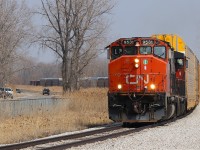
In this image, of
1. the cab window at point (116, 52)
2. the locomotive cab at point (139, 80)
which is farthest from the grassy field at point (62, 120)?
the cab window at point (116, 52)

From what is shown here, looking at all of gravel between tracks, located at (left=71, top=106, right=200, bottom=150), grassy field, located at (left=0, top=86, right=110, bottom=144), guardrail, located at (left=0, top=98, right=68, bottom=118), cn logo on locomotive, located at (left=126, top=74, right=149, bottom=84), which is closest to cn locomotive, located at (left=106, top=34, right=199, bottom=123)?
cn logo on locomotive, located at (left=126, top=74, right=149, bottom=84)

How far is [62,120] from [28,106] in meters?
5.66

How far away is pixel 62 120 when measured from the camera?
22.7 metres

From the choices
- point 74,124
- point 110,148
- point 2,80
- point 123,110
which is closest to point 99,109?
point 74,124

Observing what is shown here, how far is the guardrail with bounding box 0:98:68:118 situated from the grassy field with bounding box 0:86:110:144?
52 centimetres

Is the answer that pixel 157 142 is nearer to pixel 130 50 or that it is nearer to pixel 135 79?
pixel 135 79

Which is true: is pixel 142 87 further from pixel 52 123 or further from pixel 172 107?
pixel 52 123

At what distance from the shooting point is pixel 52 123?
20984 millimetres

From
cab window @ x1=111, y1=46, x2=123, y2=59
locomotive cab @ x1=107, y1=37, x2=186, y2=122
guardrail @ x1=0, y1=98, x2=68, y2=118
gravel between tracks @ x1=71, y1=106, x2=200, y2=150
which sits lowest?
gravel between tracks @ x1=71, y1=106, x2=200, y2=150

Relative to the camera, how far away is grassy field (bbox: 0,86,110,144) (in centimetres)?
1678

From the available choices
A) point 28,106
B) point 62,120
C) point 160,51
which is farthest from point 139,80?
point 28,106

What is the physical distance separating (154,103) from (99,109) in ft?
40.6

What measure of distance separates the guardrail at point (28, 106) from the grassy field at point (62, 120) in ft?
1.72

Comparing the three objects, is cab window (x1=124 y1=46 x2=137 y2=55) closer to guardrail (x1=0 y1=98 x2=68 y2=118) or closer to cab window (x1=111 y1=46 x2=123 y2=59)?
cab window (x1=111 y1=46 x2=123 y2=59)
